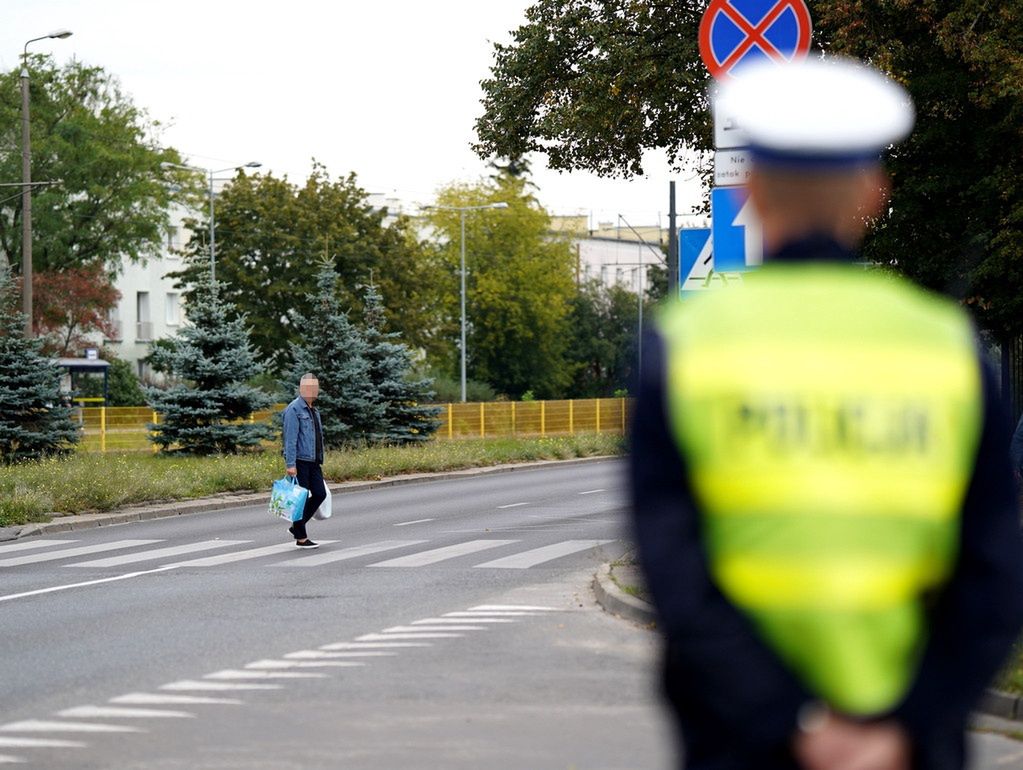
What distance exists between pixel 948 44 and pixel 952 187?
2.83 m

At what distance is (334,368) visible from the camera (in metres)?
38.5

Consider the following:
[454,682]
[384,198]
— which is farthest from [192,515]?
[384,198]

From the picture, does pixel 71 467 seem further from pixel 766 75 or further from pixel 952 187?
pixel 766 75

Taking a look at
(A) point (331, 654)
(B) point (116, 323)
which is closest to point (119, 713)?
(A) point (331, 654)

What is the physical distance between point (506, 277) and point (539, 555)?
67.7m

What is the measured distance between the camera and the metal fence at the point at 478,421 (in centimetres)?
4462

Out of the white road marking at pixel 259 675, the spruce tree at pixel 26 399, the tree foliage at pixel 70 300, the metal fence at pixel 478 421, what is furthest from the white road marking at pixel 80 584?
the tree foliage at pixel 70 300

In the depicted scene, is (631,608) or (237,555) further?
(237,555)

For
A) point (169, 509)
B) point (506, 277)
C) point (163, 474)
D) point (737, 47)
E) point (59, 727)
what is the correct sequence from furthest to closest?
point (506, 277) → point (163, 474) → point (169, 509) → point (737, 47) → point (59, 727)

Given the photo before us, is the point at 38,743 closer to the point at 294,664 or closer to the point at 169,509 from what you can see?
the point at 294,664

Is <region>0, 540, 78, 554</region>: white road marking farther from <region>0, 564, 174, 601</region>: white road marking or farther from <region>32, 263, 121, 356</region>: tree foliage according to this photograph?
<region>32, 263, 121, 356</region>: tree foliage

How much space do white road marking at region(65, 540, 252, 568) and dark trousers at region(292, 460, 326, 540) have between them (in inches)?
40.0

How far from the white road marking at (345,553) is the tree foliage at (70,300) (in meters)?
43.7

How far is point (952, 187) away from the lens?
24.3 meters
